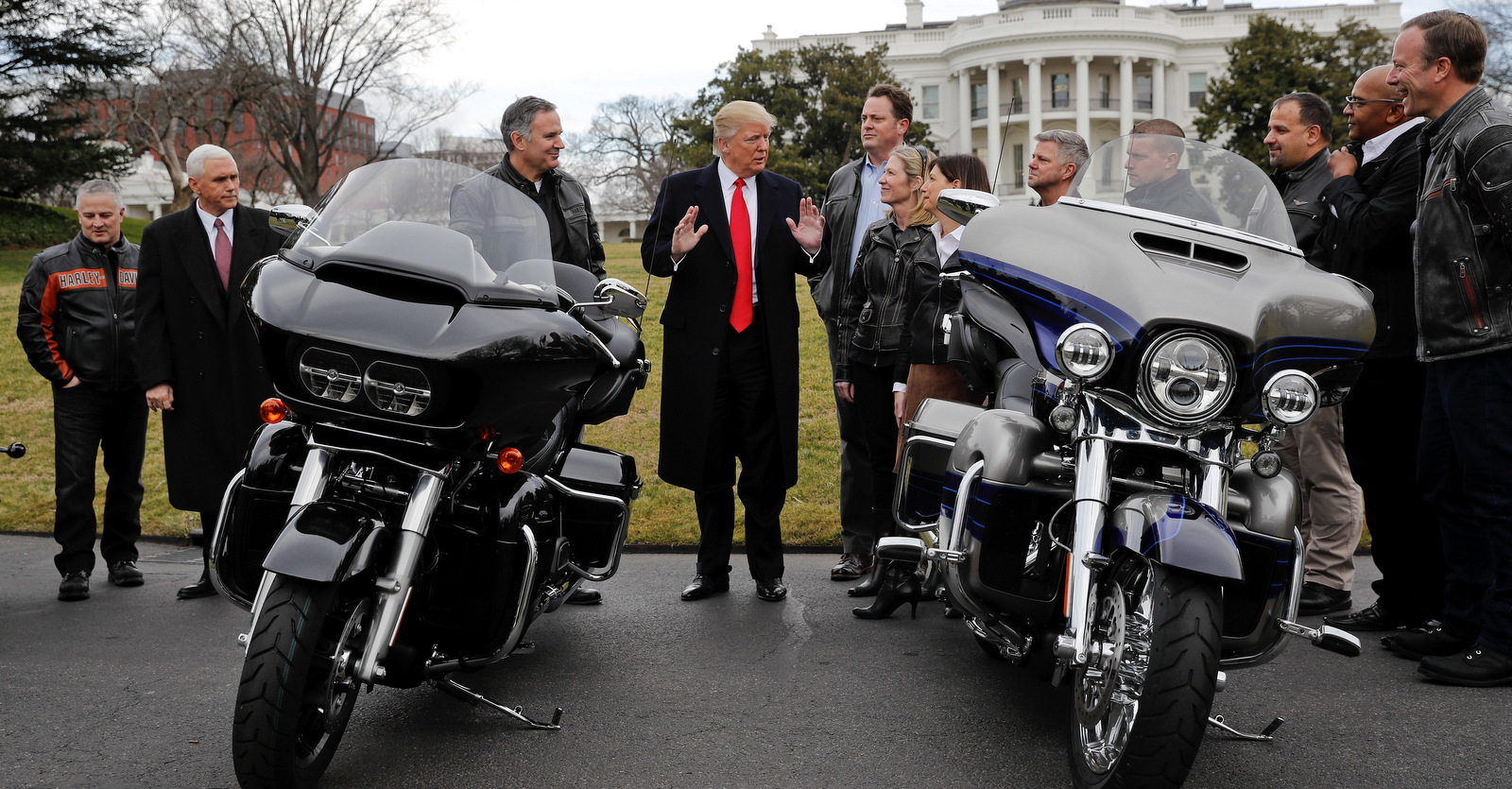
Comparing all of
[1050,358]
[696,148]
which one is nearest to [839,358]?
[1050,358]

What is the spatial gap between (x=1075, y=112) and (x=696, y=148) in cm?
3370

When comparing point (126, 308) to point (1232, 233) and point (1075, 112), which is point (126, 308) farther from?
point (1075, 112)

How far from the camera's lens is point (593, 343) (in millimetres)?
3311

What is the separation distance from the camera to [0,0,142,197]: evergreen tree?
3186cm

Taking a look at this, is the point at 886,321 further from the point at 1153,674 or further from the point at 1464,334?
the point at 1153,674

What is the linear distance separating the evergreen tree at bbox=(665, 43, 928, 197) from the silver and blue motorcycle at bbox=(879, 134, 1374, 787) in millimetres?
37442

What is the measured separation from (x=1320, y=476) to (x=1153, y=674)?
305 cm

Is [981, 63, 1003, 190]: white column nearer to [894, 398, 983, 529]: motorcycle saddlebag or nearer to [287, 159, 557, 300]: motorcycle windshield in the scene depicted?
[894, 398, 983, 529]: motorcycle saddlebag

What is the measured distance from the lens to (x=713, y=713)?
3.81 m

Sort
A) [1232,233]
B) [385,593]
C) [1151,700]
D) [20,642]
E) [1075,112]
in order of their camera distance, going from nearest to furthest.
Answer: [1151,700] < [385,593] < [1232,233] < [20,642] < [1075,112]

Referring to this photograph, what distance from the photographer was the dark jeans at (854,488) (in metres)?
5.86

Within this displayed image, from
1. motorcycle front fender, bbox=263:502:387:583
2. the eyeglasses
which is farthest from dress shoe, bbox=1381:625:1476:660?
motorcycle front fender, bbox=263:502:387:583

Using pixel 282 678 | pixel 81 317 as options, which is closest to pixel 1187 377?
pixel 282 678

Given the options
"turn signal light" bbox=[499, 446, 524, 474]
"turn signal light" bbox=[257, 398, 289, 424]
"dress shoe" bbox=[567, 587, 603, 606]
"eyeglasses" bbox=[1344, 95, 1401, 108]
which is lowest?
"dress shoe" bbox=[567, 587, 603, 606]
